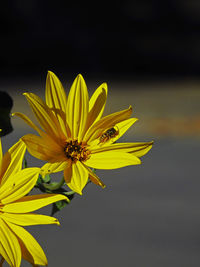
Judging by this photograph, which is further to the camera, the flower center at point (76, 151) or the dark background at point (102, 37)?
the dark background at point (102, 37)

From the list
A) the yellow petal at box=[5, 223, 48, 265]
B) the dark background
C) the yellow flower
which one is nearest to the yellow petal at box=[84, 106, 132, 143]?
the yellow flower

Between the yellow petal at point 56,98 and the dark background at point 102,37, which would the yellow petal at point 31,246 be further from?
the dark background at point 102,37

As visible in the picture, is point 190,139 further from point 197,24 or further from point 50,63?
point 50,63

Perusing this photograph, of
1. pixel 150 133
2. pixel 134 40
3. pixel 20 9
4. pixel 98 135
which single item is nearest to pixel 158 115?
pixel 150 133

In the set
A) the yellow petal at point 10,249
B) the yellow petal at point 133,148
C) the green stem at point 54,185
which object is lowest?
the yellow petal at point 10,249

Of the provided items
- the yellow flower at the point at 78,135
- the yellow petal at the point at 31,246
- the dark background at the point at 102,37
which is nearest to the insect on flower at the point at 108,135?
the yellow flower at the point at 78,135

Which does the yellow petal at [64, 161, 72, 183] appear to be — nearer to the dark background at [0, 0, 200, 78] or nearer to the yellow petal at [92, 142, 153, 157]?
the yellow petal at [92, 142, 153, 157]
